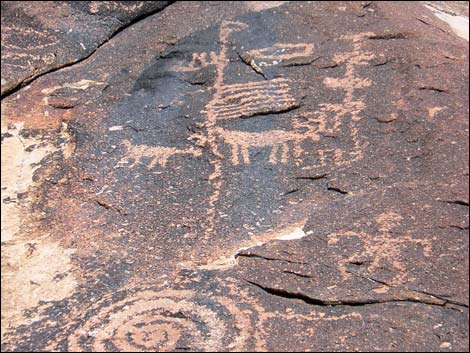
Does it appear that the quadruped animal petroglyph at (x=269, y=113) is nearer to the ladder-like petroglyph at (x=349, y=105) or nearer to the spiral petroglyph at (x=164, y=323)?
the ladder-like petroglyph at (x=349, y=105)

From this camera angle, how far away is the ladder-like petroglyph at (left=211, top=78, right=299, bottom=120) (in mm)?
3379

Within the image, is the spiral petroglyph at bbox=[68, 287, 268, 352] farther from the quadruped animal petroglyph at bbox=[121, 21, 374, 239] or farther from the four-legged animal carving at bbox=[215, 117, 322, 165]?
the four-legged animal carving at bbox=[215, 117, 322, 165]

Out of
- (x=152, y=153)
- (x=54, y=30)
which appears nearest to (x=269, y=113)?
(x=152, y=153)

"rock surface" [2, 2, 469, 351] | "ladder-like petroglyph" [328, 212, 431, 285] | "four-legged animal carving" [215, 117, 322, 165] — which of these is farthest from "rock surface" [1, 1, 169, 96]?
"ladder-like petroglyph" [328, 212, 431, 285]

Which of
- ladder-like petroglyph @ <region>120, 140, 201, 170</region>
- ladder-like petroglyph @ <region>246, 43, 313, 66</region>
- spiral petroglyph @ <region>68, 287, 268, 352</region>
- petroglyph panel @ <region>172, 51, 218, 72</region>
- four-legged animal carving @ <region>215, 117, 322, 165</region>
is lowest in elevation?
spiral petroglyph @ <region>68, 287, 268, 352</region>

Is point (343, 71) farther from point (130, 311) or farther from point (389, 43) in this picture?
point (130, 311)

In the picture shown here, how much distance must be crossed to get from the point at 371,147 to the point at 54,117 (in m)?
1.54

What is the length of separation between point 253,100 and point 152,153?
0.59 meters

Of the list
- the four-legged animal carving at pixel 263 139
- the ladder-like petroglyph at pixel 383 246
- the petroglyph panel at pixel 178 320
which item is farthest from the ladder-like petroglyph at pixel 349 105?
the petroglyph panel at pixel 178 320

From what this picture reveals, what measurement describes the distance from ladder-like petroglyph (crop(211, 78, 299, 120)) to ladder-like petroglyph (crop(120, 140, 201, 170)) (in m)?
0.28

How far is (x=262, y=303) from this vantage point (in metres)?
2.53

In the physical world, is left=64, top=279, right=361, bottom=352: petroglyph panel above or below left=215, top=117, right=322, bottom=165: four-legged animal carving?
below

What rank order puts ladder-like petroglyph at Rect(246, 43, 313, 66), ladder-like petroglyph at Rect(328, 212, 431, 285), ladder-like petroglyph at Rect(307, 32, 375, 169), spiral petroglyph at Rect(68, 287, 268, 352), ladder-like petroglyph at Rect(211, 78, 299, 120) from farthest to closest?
ladder-like petroglyph at Rect(246, 43, 313, 66) < ladder-like petroglyph at Rect(211, 78, 299, 120) < ladder-like petroglyph at Rect(307, 32, 375, 169) < ladder-like petroglyph at Rect(328, 212, 431, 285) < spiral petroglyph at Rect(68, 287, 268, 352)

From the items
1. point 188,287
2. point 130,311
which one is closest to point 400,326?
point 188,287
